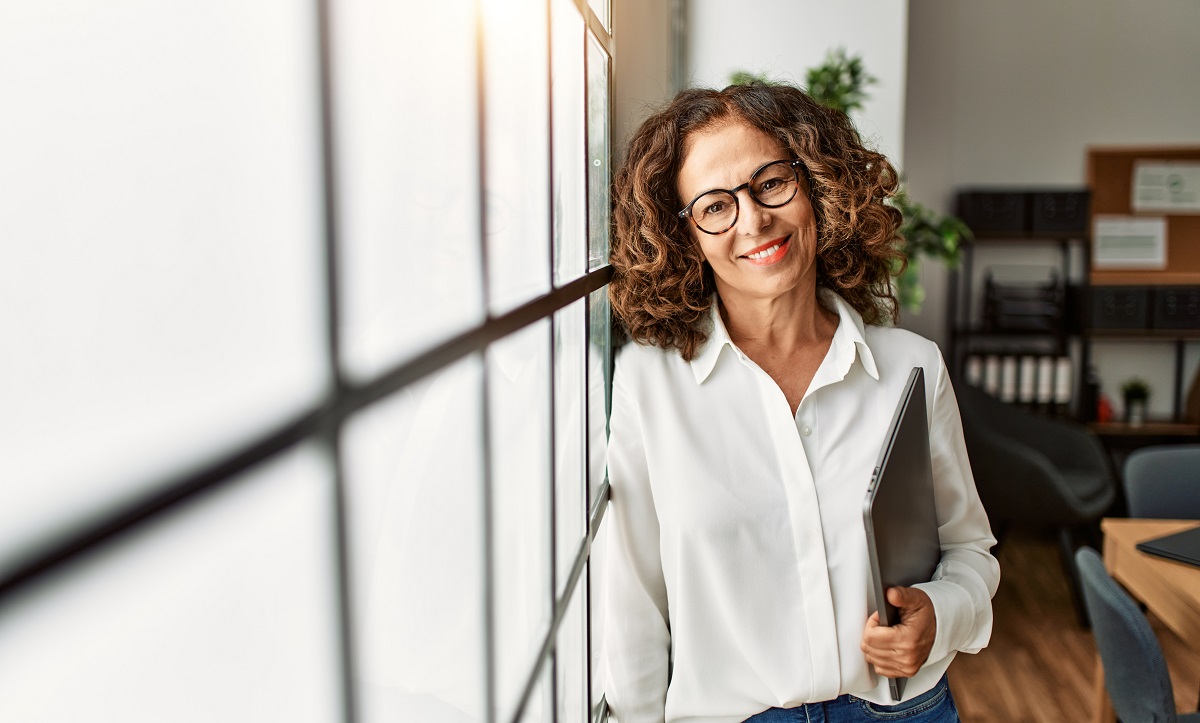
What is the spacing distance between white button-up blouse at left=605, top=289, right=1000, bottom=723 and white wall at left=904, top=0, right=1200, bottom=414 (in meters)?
3.89

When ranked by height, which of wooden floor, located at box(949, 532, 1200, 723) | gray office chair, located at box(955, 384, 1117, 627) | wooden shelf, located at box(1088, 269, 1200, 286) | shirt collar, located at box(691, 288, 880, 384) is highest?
shirt collar, located at box(691, 288, 880, 384)

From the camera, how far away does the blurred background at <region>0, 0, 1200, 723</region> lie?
0.80ft

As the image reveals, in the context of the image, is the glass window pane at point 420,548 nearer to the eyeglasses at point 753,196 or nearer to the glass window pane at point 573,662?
the glass window pane at point 573,662

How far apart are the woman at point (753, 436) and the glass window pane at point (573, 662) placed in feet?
0.28

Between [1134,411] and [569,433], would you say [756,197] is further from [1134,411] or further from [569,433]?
[1134,411]

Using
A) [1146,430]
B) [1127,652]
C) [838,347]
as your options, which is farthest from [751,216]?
[1146,430]

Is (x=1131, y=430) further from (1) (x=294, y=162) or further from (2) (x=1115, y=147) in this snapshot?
(1) (x=294, y=162)

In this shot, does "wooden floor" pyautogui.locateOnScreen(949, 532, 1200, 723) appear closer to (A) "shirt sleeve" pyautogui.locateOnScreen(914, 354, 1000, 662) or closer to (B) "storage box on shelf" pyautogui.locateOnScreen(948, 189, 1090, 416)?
(B) "storage box on shelf" pyautogui.locateOnScreen(948, 189, 1090, 416)

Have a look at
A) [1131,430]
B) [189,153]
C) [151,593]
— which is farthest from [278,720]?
[1131,430]

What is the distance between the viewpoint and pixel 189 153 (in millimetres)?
307

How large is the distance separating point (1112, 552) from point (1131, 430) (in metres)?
2.71

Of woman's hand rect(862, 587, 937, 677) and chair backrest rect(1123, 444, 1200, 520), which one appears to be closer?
woman's hand rect(862, 587, 937, 677)

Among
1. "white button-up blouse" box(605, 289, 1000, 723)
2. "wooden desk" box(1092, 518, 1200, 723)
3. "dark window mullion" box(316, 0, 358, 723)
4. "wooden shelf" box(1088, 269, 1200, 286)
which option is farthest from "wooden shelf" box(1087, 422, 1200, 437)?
"dark window mullion" box(316, 0, 358, 723)

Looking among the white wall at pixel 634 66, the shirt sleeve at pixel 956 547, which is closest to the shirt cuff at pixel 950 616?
the shirt sleeve at pixel 956 547
